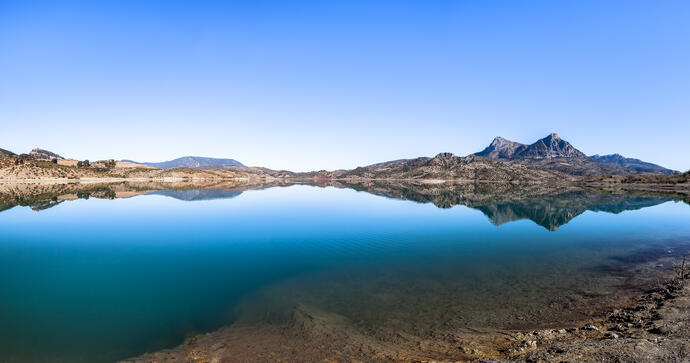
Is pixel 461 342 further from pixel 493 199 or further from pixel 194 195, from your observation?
pixel 194 195

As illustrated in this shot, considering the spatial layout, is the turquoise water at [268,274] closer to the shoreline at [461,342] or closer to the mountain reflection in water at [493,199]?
the shoreline at [461,342]

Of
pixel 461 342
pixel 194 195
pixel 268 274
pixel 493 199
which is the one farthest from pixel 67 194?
pixel 493 199

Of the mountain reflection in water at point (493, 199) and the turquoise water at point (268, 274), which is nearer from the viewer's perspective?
the turquoise water at point (268, 274)

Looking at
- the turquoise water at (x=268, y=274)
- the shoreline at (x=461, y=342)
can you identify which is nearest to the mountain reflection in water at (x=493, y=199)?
the turquoise water at (x=268, y=274)

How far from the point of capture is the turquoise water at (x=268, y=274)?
49.4 ft

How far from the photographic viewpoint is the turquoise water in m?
15.0

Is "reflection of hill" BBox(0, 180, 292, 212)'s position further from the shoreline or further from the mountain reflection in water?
the shoreline

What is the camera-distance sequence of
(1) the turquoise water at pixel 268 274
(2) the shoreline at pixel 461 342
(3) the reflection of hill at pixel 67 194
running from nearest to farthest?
(2) the shoreline at pixel 461 342 → (1) the turquoise water at pixel 268 274 → (3) the reflection of hill at pixel 67 194

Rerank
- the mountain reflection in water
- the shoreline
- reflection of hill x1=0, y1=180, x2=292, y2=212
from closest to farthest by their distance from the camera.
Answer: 1. the shoreline
2. the mountain reflection in water
3. reflection of hill x1=0, y1=180, x2=292, y2=212

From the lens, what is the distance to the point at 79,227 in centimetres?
4056

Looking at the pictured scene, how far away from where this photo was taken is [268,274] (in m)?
22.7

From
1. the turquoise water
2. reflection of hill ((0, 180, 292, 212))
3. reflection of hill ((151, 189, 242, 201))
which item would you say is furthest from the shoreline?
reflection of hill ((151, 189, 242, 201))

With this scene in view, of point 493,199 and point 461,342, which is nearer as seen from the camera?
point 461,342

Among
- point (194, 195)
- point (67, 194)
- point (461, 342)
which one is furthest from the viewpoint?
point (194, 195)
